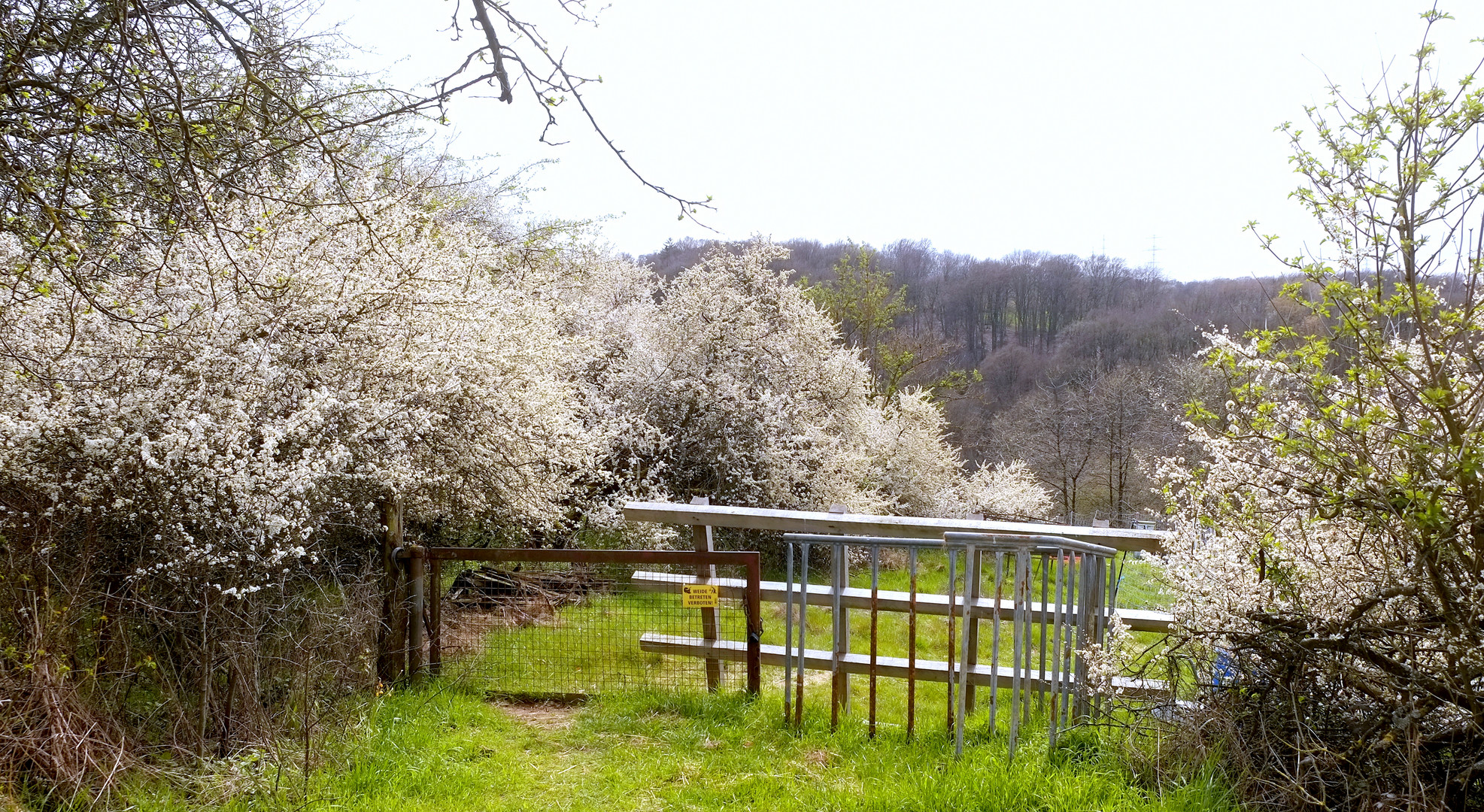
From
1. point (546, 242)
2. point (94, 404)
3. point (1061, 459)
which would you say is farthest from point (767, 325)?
point (1061, 459)

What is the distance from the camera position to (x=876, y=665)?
4605 millimetres

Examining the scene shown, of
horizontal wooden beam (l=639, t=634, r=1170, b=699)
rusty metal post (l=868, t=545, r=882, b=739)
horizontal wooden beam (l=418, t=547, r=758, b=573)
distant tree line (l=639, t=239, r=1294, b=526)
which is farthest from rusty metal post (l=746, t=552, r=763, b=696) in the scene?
distant tree line (l=639, t=239, r=1294, b=526)

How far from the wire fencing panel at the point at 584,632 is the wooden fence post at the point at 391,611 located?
0.68 ft

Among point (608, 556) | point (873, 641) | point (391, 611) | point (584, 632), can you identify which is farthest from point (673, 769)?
point (391, 611)

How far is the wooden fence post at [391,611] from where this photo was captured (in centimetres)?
527

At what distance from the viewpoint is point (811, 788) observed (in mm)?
3836

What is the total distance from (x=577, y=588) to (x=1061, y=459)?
1779 centimetres

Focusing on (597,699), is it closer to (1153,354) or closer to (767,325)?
(767,325)

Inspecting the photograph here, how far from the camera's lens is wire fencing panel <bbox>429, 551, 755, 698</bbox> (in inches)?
208

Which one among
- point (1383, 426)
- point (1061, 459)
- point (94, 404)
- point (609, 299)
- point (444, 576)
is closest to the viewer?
point (1383, 426)

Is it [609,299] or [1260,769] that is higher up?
[609,299]

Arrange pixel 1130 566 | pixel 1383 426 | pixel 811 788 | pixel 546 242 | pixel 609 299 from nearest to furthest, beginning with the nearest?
pixel 1383 426 < pixel 811 788 < pixel 1130 566 < pixel 546 242 < pixel 609 299

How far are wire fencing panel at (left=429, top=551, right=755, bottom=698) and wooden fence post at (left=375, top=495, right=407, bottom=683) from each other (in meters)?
0.21

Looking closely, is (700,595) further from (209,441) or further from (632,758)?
(209,441)
